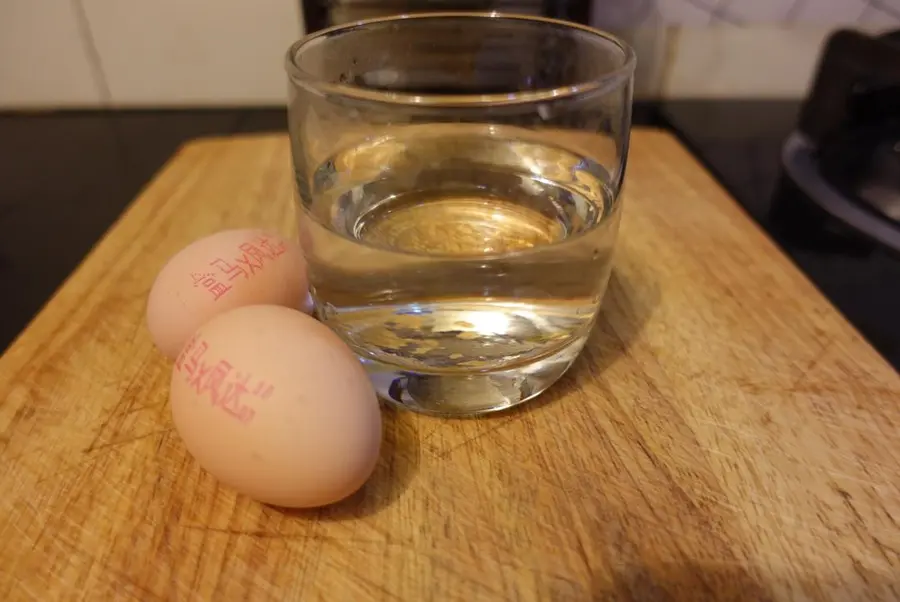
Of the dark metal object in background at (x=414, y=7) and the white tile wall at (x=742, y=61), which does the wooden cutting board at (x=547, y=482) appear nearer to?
the dark metal object in background at (x=414, y=7)

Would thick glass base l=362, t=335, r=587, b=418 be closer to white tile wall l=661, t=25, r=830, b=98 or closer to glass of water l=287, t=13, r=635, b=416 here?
glass of water l=287, t=13, r=635, b=416

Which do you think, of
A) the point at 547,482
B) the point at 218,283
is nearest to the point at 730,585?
the point at 547,482

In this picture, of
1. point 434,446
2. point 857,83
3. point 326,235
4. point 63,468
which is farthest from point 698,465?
point 857,83

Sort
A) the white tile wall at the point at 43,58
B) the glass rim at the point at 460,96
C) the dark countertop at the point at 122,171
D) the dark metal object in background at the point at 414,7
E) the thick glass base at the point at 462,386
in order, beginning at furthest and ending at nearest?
1. the white tile wall at the point at 43,58
2. the dark metal object in background at the point at 414,7
3. the dark countertop at the point at 122,171
4. the thick glass base at the point at 462,386
5. the glass rim at the point at 460,96

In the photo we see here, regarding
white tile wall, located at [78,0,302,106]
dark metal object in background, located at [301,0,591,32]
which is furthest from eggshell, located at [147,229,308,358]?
white tile wall, located at [78,0,302,106]

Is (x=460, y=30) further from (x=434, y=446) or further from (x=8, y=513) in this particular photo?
(x=8, y=513)

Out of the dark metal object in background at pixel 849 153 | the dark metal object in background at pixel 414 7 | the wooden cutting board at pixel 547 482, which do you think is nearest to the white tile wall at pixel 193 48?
the dark metal object in background at pixel 414 7
